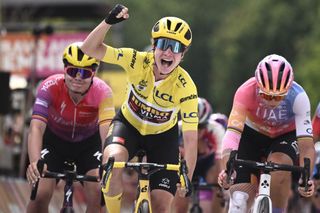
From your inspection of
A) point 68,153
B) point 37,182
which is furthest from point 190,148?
point 68,153

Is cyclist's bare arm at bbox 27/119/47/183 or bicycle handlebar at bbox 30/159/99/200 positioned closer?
cyclist's bare arm at bbox 27/119/47/183

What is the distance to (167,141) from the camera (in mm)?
12234

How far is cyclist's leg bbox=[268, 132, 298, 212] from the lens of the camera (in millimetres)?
12430

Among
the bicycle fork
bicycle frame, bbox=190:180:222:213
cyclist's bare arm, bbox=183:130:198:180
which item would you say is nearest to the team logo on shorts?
cyclist's bare arm, bbox=183:130:198:180

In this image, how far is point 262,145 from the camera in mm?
12922

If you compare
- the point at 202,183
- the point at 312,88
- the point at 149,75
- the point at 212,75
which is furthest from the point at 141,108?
the point at 212,75

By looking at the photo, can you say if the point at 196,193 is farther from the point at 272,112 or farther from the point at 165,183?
the point at 165,183

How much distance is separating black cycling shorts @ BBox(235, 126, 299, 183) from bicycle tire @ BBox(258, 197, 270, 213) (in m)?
1.04

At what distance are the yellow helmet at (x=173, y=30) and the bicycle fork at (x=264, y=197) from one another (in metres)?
1.59

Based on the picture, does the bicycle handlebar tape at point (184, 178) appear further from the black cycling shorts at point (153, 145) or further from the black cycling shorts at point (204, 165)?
the black cycling shorts at point (204, 165)

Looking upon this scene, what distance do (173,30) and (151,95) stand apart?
722mm

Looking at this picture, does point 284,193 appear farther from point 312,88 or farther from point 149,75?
point 312,88

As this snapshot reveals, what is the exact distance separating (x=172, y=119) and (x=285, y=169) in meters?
1.40

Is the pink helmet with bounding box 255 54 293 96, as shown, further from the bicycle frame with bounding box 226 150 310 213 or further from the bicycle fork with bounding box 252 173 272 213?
the bicycle fork with bounding box 252 173 272 213
